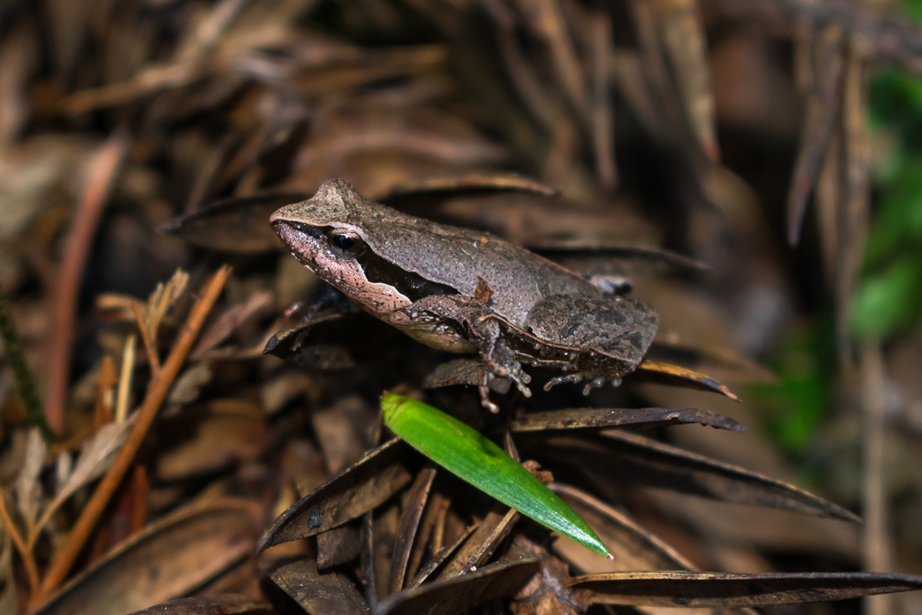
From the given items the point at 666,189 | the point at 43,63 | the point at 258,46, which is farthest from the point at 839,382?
the point at 43,63

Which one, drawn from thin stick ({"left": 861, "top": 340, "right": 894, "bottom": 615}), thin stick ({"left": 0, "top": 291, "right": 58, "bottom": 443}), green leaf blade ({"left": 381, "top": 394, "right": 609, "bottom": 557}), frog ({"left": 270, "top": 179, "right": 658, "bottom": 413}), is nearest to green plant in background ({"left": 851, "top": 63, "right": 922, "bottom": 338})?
thin stick ({"left": 861, "top": 340, "right": 894, "bottom": 615})

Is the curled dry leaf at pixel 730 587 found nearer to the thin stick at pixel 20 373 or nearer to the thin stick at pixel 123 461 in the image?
the thin stick at pixel 123 461

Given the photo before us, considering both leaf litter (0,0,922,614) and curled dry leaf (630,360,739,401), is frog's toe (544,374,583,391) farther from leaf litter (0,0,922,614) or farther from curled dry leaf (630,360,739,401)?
curled dry leaf (630,360,739,401)

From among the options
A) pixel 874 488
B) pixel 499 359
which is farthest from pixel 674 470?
pixel 874 488

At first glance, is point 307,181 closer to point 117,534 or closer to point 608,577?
point 117,534

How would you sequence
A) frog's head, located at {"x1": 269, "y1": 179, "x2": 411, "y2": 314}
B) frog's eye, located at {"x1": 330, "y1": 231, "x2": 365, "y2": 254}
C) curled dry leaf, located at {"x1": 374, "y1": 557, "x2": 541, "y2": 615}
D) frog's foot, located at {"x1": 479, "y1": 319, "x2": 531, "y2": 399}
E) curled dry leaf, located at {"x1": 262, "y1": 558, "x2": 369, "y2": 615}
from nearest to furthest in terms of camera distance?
curled dry leaf, located at {"x1": 374, "y1": 557, "x2": 541, "y2": 615}
curled dry leaf, located at {"x1": 262, "y1": 558, "x2": 369, "y2": 615}
frog's foot, located at {"x1": 479, "y1": 319, "x2": 531, "y2": 399}
frog's head, located at {"x1": 269, "y1": 179, "x2": 411, "y2": 314}
frog's eye, located at {"x1": 330, "y1": 231, "x2": 365, "y2": 254}
